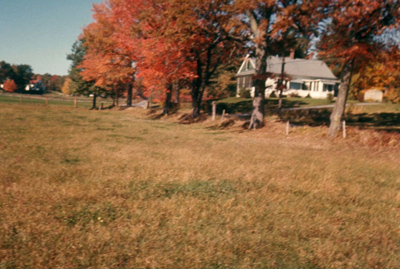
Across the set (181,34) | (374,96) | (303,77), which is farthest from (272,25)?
(303,77)

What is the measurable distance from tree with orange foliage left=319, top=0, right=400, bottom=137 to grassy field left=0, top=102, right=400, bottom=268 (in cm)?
786

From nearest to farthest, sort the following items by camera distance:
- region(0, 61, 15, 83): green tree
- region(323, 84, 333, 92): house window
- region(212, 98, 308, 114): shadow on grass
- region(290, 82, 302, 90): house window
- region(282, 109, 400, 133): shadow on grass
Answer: region(282, 109, 400, 133): shadow on grass
region(212, 98, 308, 114): shadow on grass
region(290, 82, 302, 90): house window
region(323, 84, 333, 92): house window
region(0, 61, 15, 83): green tree

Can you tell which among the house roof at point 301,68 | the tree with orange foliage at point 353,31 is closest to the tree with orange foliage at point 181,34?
the tree with orange foliage at point 353,31

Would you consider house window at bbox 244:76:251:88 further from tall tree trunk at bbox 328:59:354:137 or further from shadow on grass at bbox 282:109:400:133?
tall tree trunk at bbox 328:59:354:137

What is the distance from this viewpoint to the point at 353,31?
49.6 ft

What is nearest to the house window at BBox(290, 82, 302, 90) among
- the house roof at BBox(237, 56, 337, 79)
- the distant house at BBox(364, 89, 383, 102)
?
the house roof at BBox(237, 56, 337, 79)

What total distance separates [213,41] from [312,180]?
52.1 feet

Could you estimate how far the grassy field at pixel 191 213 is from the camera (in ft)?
12.1

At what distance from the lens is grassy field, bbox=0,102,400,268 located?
3.69 meters

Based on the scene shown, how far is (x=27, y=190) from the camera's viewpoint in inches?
219

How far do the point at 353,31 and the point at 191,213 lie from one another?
14.8 metres

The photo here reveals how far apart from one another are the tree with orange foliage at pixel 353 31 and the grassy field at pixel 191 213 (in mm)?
7859

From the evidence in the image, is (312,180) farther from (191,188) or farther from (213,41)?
(213,41)

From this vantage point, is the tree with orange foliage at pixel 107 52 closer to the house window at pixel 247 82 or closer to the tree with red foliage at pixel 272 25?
the tree with red foliage at pixel 272 25
